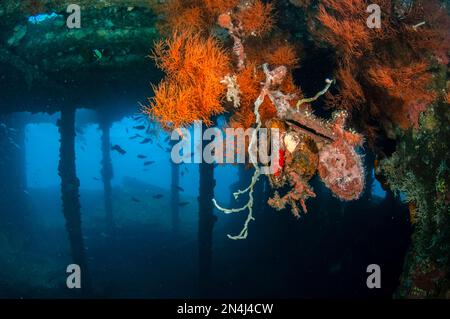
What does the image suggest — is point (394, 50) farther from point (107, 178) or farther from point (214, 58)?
point (107, 178)

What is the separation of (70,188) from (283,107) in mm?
11780

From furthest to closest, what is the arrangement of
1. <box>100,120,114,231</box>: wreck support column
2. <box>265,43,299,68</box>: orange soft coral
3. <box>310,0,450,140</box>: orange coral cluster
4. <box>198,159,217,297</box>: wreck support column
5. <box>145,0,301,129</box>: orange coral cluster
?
<box>100,120,114,231</box>: wreck support column → <box>198,159,217,297</box>: wreck support column → <box>265,43,299,68</box>: orange soft coral → <box>145,0,301,129</box>: orange coral cluster → <box>310,0,450,140</box>: orange coral cluster

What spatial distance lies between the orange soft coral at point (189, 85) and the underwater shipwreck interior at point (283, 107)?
2 cm

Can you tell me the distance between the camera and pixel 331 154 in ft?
18.6

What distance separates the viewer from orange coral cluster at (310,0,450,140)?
17.1ft

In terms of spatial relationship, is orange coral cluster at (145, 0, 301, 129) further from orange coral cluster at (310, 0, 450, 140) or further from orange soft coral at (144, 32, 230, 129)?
orange coral cluster at (310, 0, 450, 140)

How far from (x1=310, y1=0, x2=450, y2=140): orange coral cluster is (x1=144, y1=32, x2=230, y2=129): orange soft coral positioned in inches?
80.6

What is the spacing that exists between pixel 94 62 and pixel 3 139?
16336 mm

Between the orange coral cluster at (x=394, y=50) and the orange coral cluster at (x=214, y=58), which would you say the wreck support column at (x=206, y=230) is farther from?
the orange coral cluster at (x=394, y=50)

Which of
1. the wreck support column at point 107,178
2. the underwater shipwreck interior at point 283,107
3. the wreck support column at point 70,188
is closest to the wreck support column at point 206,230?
the underwater shipwreck interior at point 283,107

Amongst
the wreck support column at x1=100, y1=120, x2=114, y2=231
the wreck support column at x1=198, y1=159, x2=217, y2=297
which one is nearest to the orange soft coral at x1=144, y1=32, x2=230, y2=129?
the wreck support column at x1=198, y1=159, x2=217, y2=297

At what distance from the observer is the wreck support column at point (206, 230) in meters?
13.3
